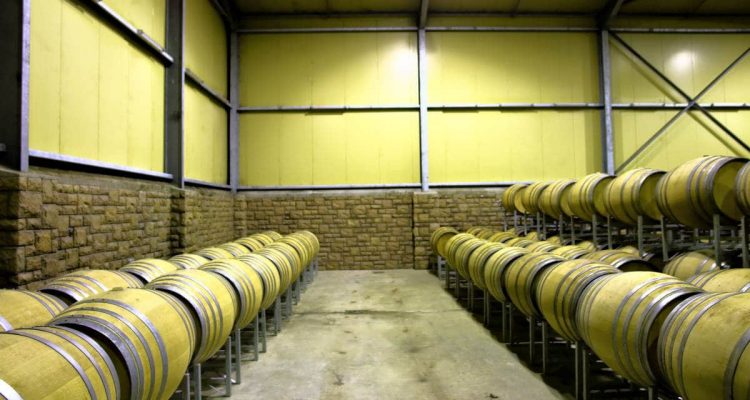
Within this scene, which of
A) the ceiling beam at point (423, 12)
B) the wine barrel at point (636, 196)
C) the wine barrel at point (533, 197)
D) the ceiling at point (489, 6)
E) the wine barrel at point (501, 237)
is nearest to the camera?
the wine barrel at point (636, 196)

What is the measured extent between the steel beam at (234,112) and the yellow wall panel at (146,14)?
326 cm

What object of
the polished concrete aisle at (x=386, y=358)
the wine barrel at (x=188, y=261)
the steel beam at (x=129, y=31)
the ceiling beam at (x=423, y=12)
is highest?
the ceiling beam at (x=423, y=12)

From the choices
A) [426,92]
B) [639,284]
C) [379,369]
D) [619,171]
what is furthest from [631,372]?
[619,171]

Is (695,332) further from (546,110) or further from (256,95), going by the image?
(256,95)

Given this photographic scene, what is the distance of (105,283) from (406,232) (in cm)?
768

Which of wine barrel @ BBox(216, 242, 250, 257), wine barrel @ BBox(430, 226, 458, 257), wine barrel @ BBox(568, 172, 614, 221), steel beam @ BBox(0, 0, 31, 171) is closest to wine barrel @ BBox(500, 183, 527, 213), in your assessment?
wine barrel @ BBox(430, 226, 458, 257)

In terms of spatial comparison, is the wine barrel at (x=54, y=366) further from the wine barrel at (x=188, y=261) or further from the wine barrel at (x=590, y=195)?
the wine barrel at (x=590, y=195)

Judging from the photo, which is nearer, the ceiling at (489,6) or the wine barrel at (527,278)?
the wine barrel at (527,278)

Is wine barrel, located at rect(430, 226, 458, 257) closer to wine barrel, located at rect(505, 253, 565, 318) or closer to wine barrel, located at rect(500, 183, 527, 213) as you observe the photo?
wine barrel, located at rect(500, 183, 527, 213)

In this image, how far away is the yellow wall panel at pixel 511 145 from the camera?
10.4 meters

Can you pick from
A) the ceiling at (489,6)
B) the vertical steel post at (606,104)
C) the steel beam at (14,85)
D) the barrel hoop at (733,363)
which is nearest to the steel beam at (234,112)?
the ceiling at (489,6)

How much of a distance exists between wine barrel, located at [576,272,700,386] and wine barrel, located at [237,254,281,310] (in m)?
2.75

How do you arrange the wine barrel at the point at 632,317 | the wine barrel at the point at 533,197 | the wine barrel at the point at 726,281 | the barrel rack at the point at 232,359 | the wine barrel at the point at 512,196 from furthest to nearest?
the wine barrel at the point at 512,196 → the wine barrel at the point at 533,197 → the barrel rack at the point at 232,359 → the wine barrel at the point at 726,281 → the wine barrel at the point at 632,317

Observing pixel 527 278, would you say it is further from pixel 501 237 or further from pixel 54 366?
pixel 54 366
